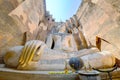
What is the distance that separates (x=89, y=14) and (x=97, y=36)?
0.90m

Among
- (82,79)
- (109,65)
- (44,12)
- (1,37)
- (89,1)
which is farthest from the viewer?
(44,12)

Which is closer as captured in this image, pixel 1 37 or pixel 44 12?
pixel 1 37

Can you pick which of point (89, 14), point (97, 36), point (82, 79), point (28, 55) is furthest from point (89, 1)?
point (82, 79)

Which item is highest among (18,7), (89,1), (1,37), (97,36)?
(89,1)

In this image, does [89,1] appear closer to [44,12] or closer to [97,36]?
[97,36]

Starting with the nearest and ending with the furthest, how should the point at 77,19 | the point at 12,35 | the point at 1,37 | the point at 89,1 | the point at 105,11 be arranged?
the point at 1,37 → the point at 12,35 → the point at 105,11 → the point at 89,1 → the point at 77,19

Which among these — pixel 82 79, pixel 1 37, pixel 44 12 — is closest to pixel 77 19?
pixel 44 12

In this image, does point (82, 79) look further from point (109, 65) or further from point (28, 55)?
point (28, 55)

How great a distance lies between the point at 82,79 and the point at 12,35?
3.28 m

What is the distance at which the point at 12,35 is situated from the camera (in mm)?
4719

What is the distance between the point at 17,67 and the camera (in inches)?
124

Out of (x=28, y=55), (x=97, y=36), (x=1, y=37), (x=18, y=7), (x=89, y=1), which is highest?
(x=89, y=1)

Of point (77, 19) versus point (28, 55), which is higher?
point (77, 19)

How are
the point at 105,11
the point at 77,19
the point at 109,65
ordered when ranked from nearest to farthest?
1. the point at 109,65
2. the point at 105,11
3. the point at 77,19
